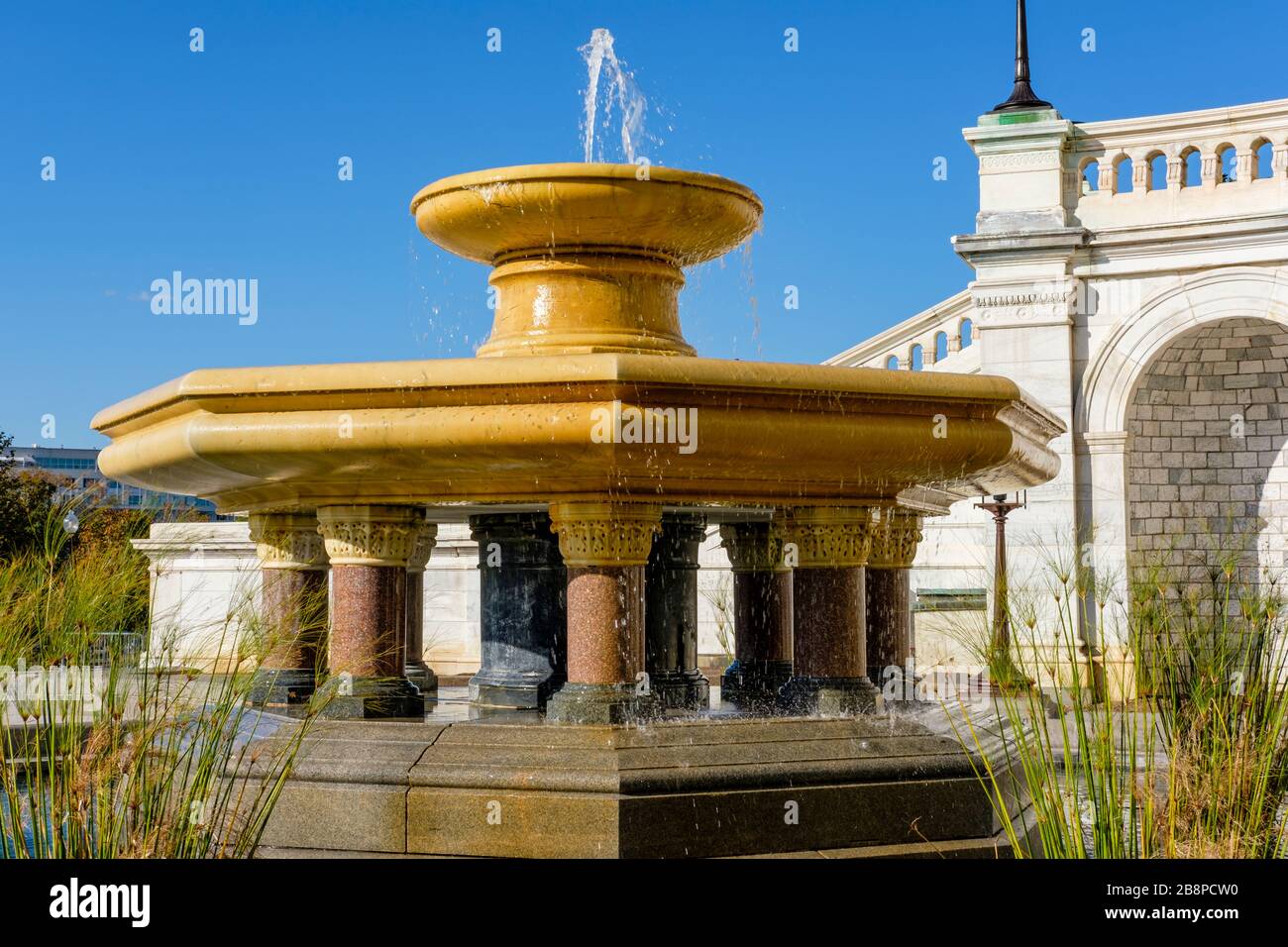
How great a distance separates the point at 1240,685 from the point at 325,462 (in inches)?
173

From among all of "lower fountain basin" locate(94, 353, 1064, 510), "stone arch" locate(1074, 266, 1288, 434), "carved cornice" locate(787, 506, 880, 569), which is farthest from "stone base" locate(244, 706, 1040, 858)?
Result: "stone arch" locate(1074, 266, 1288, 434)

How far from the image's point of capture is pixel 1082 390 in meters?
19.6

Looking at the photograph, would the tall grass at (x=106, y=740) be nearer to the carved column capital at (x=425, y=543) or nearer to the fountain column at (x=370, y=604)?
the fountain column at (x=370, y=604)

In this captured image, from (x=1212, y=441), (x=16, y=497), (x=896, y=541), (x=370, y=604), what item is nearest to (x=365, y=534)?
(x=370, y=604)

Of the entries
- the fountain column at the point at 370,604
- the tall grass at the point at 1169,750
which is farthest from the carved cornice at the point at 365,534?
the tall grass at the point at 1169,750

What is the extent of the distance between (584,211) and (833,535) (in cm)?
225

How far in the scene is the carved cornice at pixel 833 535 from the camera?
840cm

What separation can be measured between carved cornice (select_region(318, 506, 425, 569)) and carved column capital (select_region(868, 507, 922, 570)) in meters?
2.89

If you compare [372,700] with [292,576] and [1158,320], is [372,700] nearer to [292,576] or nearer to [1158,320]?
[292,576]

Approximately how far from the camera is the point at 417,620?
10.6 metres

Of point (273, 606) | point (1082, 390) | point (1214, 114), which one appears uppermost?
point (1214, 114)
